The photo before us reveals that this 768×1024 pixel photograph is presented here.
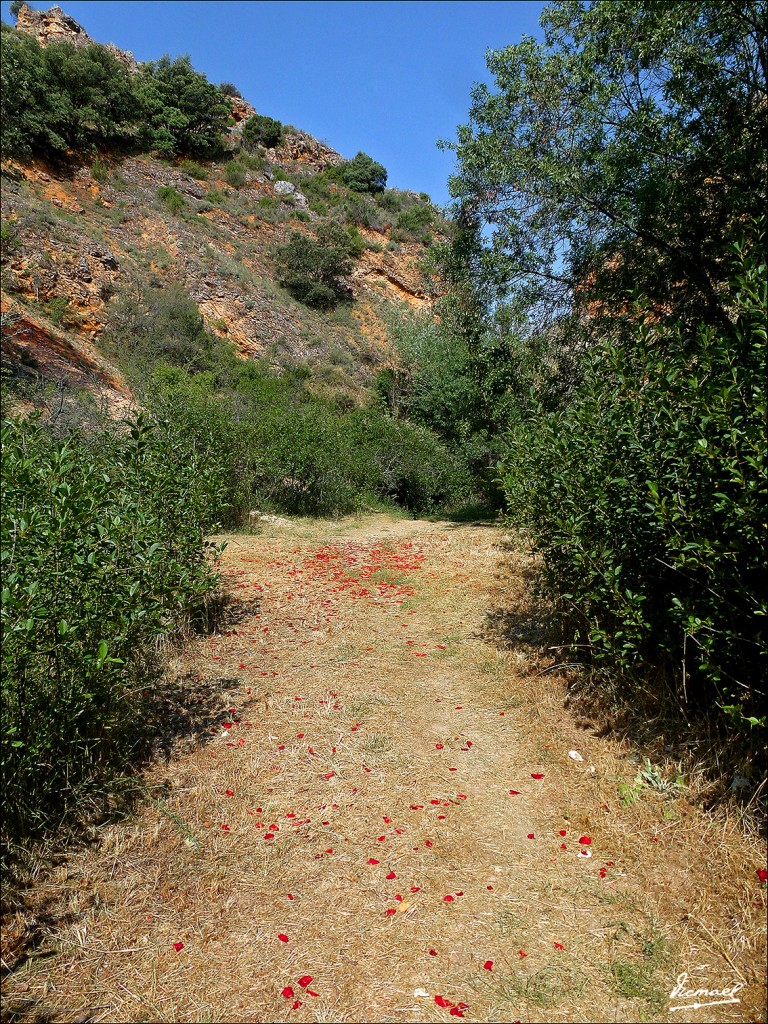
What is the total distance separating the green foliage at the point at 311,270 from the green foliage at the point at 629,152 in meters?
18.8

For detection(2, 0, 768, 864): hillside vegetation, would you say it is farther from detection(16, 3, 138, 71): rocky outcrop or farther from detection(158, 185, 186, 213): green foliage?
detection(16, 3, 138, 71): rocky outcrop

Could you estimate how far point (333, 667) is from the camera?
496 cm

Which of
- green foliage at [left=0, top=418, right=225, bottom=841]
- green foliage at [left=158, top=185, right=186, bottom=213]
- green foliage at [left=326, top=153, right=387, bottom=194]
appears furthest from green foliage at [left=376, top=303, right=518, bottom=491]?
green foliage at [left=326, top=153, right=387, bottom=194]

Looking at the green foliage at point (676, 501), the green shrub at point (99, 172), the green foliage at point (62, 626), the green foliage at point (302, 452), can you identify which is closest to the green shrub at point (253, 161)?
the green shrub at point (99, 172)

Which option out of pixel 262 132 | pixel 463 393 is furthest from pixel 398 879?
pixel 262 132

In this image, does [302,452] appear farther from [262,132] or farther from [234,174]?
[262,132]

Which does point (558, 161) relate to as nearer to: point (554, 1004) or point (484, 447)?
point (484, 447)

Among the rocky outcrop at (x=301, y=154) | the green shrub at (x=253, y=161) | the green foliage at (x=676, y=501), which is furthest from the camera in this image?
the rocky outcrop at (x=301, y=154)

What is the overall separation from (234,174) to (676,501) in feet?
105

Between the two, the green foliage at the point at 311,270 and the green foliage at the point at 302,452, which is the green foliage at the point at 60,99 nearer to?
the green foliage at the point at 311,270

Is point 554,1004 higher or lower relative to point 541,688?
lower

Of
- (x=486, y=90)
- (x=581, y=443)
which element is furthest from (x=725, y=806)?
(x=486, y=90)

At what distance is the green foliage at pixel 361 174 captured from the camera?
35625 millimetres

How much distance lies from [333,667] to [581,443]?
8.39ft
